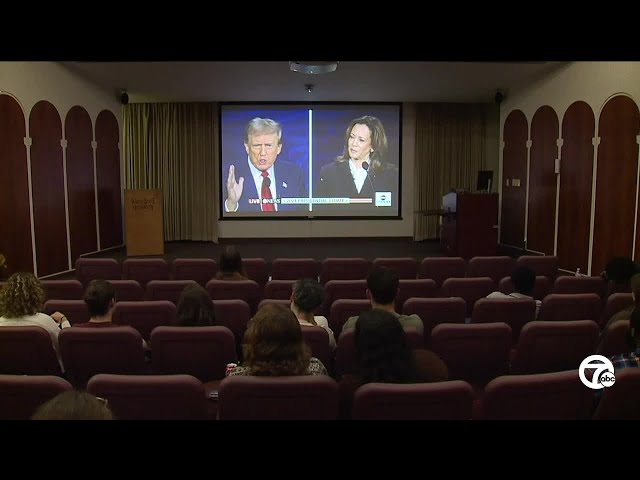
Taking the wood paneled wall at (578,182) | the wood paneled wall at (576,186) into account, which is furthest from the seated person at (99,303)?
the wood paneled wall at (576,186)

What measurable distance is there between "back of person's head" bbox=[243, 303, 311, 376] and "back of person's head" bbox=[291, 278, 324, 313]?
0.99m

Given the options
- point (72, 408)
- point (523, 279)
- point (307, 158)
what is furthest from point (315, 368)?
point (307, 158)

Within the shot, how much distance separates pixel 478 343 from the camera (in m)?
3.01

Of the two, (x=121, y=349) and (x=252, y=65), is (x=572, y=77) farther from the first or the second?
(x=121, y=349)

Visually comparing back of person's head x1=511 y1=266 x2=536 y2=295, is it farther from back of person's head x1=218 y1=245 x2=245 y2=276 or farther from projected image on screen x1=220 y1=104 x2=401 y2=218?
projected image on screen x1=220 y1=104 x2=401 y2=218

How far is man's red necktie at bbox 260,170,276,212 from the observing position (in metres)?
11.7

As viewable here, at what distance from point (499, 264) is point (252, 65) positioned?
208 inches

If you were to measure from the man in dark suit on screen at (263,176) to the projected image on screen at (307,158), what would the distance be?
0.8 inches

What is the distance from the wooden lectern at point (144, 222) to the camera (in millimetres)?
9781

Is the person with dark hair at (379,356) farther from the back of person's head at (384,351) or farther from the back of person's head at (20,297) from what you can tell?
the back of person's head at (20,297)

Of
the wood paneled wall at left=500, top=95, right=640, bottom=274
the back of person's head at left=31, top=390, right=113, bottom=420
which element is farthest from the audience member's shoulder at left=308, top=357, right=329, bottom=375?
the wood paneled wall at left=500, top=95, right=640, bottom=274

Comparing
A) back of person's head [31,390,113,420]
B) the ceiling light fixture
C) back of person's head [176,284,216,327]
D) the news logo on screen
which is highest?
the ceiling light fixture

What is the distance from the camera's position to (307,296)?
10.7 feet
